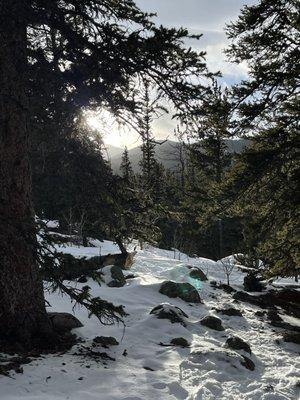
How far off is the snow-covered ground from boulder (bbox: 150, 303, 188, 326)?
0.16 metres

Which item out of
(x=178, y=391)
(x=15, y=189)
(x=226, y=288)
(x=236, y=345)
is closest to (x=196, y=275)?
(x=226, y=288)

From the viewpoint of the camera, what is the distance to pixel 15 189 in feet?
19.7

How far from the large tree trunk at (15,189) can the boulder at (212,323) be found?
432cm

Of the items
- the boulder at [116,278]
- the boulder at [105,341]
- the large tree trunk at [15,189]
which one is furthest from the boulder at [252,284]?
the large tree trunk at [15,189]

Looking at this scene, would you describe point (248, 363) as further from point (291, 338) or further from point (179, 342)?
point (291, 338)

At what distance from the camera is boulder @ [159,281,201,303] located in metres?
11.4

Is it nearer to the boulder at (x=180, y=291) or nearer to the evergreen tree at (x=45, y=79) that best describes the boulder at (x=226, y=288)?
the boulder at (x=180, y=291)

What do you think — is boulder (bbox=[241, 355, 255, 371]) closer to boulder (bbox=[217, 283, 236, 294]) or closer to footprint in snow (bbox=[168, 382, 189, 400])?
footprint in snow (bbox=[168, 382, 189, 400])

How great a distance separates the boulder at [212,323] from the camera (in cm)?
940

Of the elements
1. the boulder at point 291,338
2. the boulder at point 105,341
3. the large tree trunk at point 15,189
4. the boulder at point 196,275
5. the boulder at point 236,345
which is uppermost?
the large tree trunk at point 15,189

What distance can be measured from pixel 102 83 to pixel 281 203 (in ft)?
18.7

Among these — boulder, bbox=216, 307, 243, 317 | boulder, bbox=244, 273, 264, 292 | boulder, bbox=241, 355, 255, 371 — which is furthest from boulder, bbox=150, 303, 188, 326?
boulder, bbox=244, 273, 264, 292

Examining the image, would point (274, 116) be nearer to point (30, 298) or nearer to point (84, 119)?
point (84, 119)

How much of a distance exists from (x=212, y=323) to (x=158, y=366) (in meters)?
3.27
